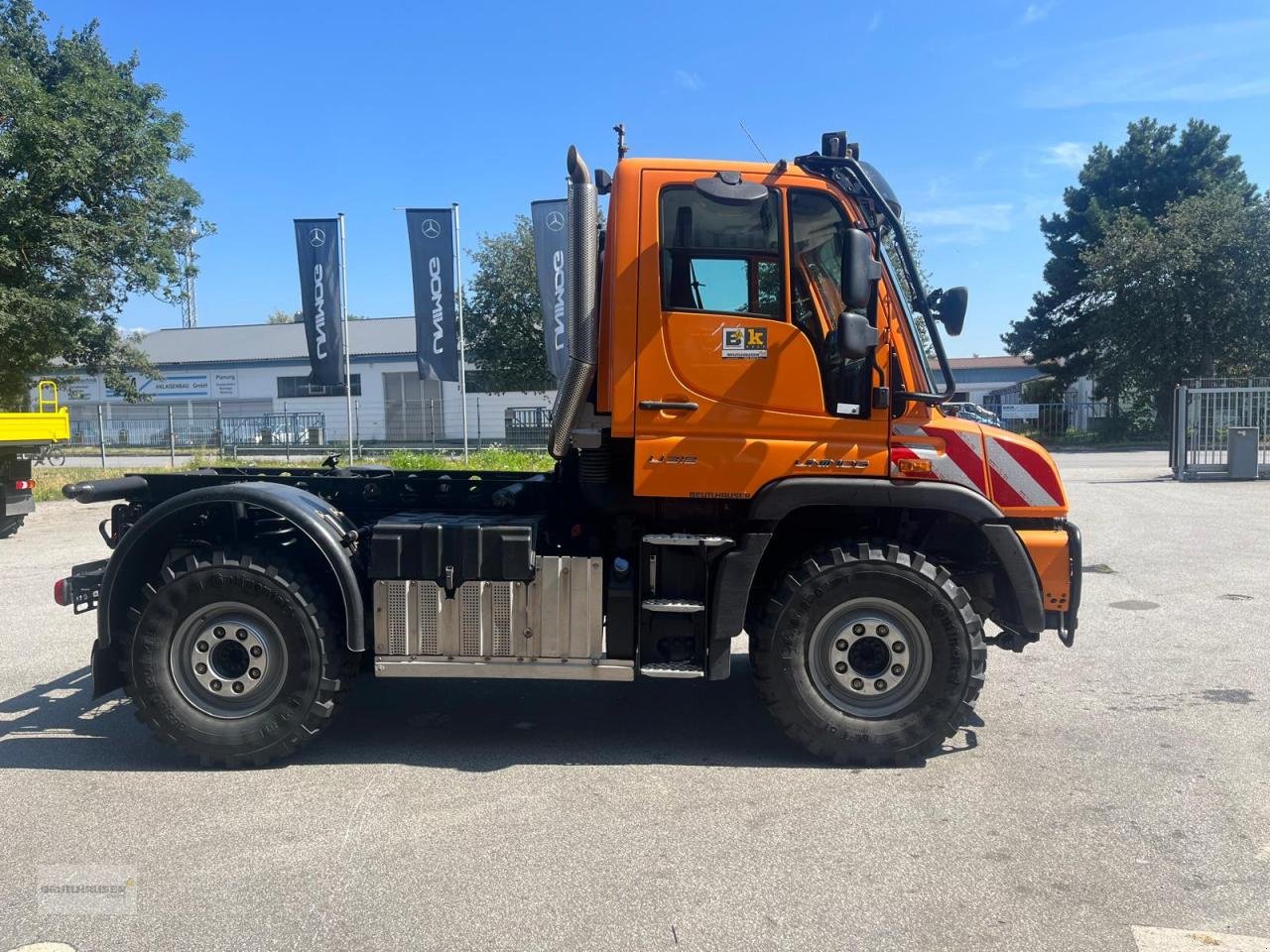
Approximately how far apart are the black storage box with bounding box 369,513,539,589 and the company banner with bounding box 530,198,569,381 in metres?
7.37

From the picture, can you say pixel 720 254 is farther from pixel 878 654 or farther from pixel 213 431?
pixel 213 431

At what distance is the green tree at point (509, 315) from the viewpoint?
124 ft

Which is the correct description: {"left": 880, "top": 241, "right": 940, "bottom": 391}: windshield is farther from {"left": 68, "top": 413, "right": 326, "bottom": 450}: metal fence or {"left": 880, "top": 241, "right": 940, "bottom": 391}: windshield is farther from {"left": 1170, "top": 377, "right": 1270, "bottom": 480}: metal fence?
{"left": 68, "top": 413, "right": 326, "bottom": 450}: metal fence

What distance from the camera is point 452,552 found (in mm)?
4941

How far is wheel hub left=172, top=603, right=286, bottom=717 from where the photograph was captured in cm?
498

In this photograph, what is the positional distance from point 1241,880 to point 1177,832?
1.42ft

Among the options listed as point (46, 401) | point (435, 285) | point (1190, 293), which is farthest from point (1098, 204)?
point (46, 401)

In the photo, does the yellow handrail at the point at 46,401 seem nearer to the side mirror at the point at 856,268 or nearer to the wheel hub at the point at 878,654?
the wheel hub at the point at 878,654

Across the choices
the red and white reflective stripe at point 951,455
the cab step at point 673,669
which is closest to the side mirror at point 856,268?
the red and white reflective stripe at point 951,455

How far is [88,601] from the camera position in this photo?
538cm

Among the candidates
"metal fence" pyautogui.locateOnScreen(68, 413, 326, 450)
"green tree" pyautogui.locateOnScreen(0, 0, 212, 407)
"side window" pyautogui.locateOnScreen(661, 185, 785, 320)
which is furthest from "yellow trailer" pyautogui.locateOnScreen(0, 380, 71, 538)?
"metal fence" pyautogui.locateOnScreen(68, 413, 326, 450)

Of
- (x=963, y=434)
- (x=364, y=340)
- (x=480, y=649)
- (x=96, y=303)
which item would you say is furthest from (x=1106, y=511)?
(x=364, y=340)

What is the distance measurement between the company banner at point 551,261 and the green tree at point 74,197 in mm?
9552

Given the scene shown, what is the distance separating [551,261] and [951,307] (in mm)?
10948
